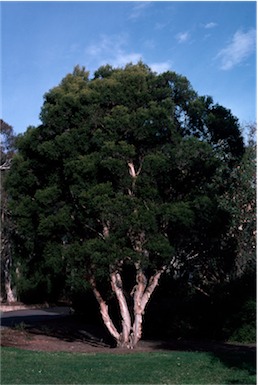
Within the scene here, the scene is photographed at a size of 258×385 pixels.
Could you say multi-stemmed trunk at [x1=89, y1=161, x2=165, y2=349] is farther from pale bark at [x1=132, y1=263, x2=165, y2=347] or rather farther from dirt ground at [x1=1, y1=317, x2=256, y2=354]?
dirt ground at [x1=1, y1=317, x2=256, y2=354]

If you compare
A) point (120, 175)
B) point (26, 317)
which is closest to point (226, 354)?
point (120, 175)

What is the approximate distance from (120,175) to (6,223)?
17.5m

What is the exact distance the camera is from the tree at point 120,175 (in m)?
15.7

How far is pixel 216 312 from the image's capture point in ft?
68.4

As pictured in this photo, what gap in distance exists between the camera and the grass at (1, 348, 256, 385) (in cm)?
973

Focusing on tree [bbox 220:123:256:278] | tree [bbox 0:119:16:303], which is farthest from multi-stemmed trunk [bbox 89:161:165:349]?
tree [bbox 0:119:16:303]

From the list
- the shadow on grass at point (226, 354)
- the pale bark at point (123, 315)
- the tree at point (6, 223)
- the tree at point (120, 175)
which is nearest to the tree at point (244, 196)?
the tree at point (120, 175)

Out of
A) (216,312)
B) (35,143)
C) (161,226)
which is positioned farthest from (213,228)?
(35,143)

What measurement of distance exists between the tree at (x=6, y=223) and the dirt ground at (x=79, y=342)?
16.7 ft

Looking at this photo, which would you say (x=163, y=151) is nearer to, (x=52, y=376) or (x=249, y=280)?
(x=249, y=280)

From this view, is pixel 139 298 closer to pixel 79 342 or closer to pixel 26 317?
pixel 79 342

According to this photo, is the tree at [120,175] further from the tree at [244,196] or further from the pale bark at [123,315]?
the tree at [244,196]

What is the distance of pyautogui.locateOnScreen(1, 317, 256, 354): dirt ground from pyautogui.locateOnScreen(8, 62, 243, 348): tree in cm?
118

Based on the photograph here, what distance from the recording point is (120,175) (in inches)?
625
